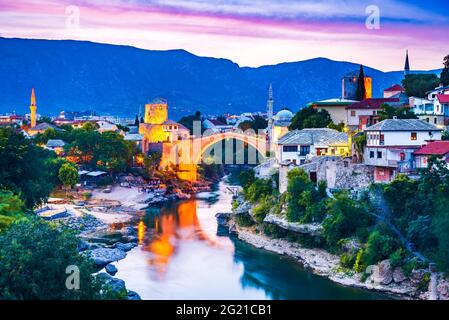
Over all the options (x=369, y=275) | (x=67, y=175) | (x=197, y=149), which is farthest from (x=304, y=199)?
(x=197, y=149)

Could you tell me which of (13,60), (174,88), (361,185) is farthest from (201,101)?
(361,185)

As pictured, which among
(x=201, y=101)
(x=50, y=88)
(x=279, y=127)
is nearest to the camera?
(x=279, y=127)

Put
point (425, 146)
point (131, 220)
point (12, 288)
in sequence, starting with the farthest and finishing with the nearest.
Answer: point (131, 220) → point (425, 146) → point (12, 288)

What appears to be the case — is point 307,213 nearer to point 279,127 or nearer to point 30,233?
point 30,233

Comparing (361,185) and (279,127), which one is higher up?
(279,127)

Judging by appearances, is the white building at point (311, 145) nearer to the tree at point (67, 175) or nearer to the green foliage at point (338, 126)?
the green foliage at point (338, 126)

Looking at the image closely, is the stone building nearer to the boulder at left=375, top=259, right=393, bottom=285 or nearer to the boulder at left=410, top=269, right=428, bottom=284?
the boulder at left=375, top=259, right=393, bottom=285

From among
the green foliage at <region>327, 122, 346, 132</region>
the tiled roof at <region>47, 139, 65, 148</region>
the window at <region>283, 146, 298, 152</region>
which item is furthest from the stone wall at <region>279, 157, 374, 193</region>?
the tiled roof at <region>47, 139, 65, 148</region>
